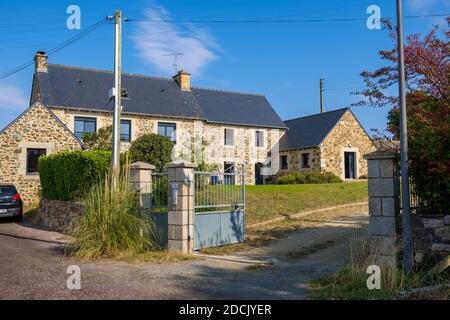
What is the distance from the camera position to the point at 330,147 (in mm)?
27438

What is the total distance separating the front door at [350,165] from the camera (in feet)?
94.5

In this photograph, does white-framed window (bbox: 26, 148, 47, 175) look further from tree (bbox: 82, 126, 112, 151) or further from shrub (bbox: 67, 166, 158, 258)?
shrub (bbox: 67, 166, 158, 258)

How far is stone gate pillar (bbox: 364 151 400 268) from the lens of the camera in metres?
6.53

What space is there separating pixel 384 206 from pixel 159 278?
3828 millimetres

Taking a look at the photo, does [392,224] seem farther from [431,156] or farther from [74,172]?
[74,172]

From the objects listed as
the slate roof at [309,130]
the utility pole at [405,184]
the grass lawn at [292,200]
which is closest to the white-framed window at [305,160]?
the slate roof at [309,130]

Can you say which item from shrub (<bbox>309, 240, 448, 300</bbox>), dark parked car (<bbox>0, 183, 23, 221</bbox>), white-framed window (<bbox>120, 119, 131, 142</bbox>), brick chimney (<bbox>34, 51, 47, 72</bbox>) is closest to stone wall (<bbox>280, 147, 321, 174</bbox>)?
white-framed window (<bbox>120, 119, 131, 142</bbox>)

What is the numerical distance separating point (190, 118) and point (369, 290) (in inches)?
891

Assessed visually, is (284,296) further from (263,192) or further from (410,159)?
(263,192)

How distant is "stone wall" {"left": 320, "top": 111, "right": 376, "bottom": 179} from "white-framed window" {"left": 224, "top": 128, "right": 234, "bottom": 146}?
634 centimetres

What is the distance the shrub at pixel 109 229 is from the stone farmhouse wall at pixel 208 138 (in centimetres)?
1431

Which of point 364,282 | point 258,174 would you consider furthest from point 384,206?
point 258,174

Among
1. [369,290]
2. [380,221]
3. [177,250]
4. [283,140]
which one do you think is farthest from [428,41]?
[283,140]

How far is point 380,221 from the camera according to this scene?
6676 mm
